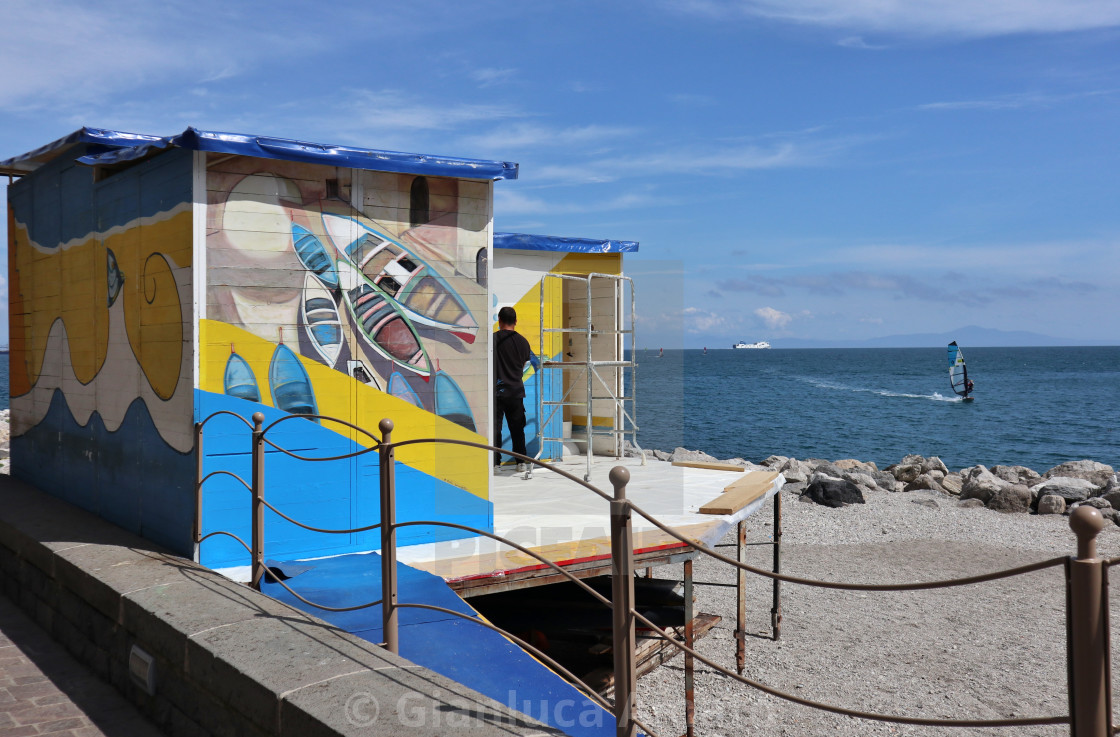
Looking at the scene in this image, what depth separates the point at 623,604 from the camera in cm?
308

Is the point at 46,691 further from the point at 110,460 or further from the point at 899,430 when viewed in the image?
the point at 899,430

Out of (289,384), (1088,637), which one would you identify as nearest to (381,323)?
(289,384)

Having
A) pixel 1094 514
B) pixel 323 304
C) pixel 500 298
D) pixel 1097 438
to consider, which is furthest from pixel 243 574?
pixel 1097 438

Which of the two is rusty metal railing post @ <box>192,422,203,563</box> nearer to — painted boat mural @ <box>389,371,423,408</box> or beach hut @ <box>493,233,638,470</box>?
painted boat mural @ <box>389,371,423,408</box>

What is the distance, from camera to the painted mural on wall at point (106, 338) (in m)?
5.97

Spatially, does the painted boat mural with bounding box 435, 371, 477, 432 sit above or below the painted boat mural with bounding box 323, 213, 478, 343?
below

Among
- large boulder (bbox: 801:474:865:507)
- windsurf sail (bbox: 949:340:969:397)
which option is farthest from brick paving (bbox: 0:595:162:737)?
windsurf sail (bbox: 949:340:969:397)

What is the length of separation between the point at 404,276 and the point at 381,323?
39 cm

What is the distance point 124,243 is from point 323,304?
5.40 feet

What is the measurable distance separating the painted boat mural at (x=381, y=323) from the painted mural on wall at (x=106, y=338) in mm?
1073

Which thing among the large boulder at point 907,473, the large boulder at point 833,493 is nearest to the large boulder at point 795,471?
the large boulder at point 833,493

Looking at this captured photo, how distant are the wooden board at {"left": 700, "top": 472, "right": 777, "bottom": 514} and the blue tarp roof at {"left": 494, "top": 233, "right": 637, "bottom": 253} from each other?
3664 millimetres

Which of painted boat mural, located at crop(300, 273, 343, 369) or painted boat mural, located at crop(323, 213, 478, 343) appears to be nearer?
painted boat mural, located at crop(300, 273, 343, 369)

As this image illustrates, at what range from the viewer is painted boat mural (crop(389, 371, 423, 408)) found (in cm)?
650
